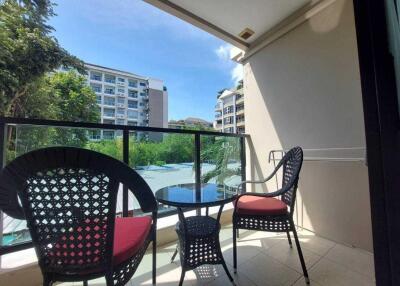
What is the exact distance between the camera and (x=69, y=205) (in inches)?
31.8

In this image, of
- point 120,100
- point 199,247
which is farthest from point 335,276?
point 120,100

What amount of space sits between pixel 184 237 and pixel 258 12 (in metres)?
2.62

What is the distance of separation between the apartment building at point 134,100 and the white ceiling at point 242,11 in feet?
106

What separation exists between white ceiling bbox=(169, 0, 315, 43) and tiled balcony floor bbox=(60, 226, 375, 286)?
2651 mm

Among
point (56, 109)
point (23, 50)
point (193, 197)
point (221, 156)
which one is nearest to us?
point (193, 197)

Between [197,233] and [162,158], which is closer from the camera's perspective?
[197,233]

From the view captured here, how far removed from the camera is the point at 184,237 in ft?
4.71

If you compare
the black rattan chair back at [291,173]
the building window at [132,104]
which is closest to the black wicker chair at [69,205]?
the black rattan chair back at [291,173]

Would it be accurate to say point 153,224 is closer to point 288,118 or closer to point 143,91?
point 288,118

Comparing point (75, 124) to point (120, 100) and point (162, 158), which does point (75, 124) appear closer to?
point (162, 158)

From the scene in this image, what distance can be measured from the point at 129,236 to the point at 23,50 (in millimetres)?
10529

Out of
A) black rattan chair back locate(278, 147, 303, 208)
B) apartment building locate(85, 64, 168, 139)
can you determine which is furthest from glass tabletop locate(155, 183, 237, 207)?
apartment building locate(85, 64, 168, 139)

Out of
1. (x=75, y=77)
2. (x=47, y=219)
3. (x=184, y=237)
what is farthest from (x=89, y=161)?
(x=75, y=77)

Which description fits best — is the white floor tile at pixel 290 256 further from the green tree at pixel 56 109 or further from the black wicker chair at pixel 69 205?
the green tree at pixel 56 109
